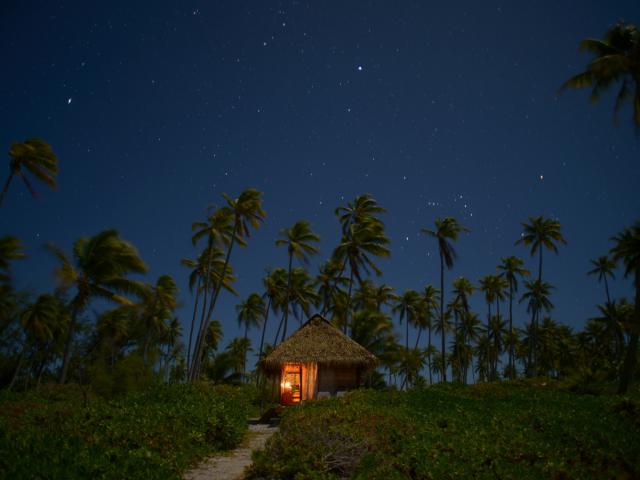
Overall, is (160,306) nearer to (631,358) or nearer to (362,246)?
(362,246)

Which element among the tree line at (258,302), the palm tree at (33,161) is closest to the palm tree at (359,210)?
the tree line at (258,302)

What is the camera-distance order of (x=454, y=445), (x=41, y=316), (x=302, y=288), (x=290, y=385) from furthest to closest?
(x=302, y=288) < (x=41, y=316) < (x=290, y=385) < (x=454, y=445)

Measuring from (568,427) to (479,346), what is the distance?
6079 centimetres

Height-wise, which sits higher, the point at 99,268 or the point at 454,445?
the point at 99,268

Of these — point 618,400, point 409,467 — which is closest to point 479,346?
point 618,400

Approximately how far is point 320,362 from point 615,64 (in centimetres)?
1800

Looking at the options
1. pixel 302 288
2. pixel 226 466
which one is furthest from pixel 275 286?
pixel 226 466

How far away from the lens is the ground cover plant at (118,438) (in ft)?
17.6

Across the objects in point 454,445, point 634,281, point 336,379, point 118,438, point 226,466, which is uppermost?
point 634,281

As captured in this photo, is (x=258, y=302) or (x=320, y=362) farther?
(x=258, y=302)

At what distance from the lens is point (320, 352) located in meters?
21.2

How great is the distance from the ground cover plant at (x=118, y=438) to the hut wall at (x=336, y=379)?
9.31 m

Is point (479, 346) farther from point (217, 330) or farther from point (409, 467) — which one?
point (409, 467)

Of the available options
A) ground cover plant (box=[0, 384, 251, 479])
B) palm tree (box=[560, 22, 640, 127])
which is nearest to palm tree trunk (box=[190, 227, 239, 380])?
ground cover plant (box=[0, 384, 251, 479])
